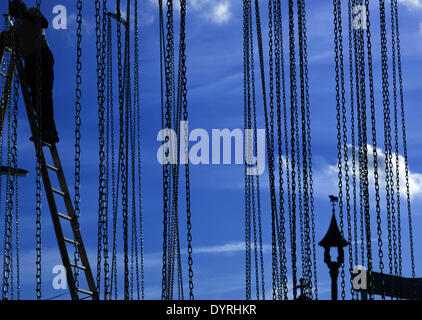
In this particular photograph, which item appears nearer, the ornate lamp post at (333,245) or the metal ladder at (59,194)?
the metal ladder at (59,194)

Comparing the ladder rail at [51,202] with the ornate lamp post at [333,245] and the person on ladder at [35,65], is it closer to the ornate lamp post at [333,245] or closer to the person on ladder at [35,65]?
the person on ladder at [35,65]

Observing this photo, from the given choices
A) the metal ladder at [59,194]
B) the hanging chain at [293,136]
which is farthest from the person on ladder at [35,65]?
the hanging chain at [293,136]

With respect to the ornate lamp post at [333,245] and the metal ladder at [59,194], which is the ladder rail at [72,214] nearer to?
the metal ladder at [59,194]

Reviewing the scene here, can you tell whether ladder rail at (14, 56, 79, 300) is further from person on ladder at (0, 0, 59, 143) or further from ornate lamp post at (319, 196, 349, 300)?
ornate lamp post at (319, 196, 349, 300)

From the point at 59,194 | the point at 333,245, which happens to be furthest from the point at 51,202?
the point at 333,245

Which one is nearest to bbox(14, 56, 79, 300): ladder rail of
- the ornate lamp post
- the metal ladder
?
the metal ladder

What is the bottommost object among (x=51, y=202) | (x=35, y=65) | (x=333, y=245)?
(x=333, y=245)

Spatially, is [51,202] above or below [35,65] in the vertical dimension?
below

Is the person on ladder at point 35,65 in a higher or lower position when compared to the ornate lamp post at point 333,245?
higher

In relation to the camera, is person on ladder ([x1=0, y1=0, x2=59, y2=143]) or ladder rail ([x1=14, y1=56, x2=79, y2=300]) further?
person on ladder ([x1=0, y1=0, x2=59, y2=143])

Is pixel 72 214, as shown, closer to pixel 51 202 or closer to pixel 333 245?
pixel 51 202

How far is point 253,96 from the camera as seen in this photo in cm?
1139
